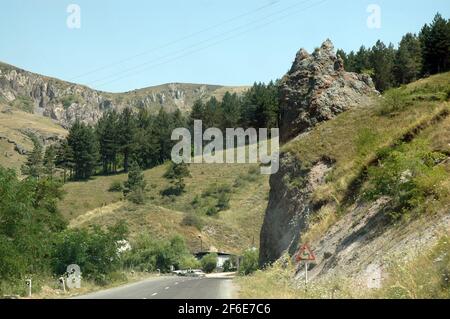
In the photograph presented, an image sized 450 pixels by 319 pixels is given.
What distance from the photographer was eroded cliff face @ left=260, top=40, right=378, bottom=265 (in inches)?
1421

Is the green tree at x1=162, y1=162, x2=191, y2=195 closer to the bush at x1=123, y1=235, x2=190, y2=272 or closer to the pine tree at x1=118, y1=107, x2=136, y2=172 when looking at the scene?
the pine tree at x1=118, y1=107, x2=136, y2=172

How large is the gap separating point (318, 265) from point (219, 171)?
92.2 metres

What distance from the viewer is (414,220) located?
2016 centimetres

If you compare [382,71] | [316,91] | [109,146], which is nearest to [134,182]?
[109,146]

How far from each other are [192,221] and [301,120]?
2149 inches

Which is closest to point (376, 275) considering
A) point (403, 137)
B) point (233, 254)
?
point (403, 137)

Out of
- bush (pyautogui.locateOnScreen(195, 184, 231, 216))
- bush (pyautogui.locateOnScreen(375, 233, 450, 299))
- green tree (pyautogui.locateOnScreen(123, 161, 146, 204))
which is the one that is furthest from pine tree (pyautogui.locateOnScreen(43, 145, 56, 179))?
bush (pyautogui.locateOnScreen(375, 233, 450, 299))

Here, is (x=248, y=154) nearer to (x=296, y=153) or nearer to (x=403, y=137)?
(x=296, y=153)

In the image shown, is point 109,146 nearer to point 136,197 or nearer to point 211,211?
point 136,197

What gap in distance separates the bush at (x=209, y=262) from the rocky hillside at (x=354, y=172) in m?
47.2

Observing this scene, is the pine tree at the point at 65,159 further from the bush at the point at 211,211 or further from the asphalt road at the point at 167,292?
the asphalt road at the point at 167,292

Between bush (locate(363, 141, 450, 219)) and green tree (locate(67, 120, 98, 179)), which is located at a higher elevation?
green tree (locate(67, 120, 98, 179))

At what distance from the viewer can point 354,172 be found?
3116 cm

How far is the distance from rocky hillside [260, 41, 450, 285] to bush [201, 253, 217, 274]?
155 ft
